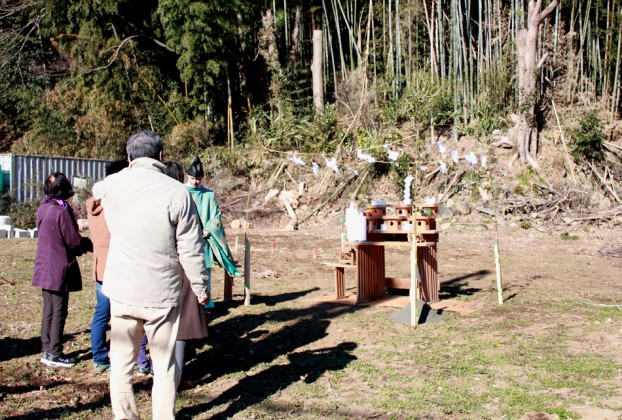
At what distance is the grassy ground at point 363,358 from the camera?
4289 millimetres

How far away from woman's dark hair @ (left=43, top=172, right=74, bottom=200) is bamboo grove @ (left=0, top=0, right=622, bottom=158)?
1372cm

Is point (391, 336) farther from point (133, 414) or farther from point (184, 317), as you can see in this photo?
point (133, 414)

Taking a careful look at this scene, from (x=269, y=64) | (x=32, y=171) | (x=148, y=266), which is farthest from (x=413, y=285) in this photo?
(x=269, y=64)

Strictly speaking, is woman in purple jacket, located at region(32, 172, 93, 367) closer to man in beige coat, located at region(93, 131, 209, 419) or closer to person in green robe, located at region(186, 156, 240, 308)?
person in green robe, located at region(186, 156, 240, 308)

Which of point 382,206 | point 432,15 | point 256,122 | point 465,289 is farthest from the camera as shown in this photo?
point 256,122

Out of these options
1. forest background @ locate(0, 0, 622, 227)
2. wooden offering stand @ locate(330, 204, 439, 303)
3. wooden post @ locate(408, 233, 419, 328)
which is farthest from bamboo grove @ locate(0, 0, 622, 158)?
wooden post @ locate(408, 233, 419, 328)

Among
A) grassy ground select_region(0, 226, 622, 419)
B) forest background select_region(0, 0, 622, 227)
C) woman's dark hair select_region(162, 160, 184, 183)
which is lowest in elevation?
grassy ground select_region(0, 226, 622, 419)

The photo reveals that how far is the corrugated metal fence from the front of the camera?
1558cm

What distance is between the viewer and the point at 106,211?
11.6 feet

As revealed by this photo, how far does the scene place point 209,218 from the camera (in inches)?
246

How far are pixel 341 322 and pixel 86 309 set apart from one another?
8.49 feet

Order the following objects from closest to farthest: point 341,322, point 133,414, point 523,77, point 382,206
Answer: point 133,414
point 341,322
point 382,206
point 523,77

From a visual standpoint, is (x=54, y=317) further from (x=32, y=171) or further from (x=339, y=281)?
(x=32, y=171)

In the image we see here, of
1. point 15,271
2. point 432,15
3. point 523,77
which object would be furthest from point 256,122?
point 15,271
